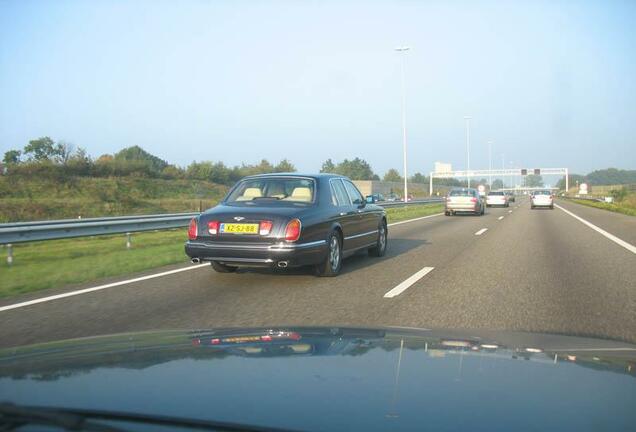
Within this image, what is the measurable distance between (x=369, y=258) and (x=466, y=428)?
9478 mm

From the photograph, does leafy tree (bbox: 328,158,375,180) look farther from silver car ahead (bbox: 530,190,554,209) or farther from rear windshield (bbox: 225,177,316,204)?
rear windshield (bbox: 225,177,316,204)

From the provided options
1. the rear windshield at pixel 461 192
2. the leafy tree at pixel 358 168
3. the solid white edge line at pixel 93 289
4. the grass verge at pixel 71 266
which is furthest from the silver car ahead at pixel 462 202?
the leafy tree at pixel 358 168

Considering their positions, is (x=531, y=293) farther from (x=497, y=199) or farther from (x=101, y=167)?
(x=101, y=167)

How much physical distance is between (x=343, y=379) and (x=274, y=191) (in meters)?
6.48

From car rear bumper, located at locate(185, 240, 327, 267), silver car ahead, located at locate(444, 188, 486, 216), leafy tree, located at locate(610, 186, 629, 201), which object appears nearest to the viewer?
car rear bumper, located at locate(185, 240, 327, 267)

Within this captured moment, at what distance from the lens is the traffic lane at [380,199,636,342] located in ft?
18.6

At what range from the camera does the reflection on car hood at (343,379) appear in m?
1.98

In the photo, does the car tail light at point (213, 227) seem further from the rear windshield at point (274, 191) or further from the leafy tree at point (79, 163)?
the leafy tree at point (79, 163)

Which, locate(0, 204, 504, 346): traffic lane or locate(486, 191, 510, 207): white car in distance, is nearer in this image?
locate(0, 204, 504, 346): traffic lane

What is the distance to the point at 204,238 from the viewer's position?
792 centimetres

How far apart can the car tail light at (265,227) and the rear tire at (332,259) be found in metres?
1.16

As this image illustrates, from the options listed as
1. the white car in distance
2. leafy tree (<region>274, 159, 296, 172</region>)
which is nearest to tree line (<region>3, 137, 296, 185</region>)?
leafy tree (<region>274, 159, 296, 172</region>)

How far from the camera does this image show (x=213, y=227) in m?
7.89

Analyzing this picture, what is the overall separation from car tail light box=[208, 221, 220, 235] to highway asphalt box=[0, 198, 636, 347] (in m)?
Result: 0.75
